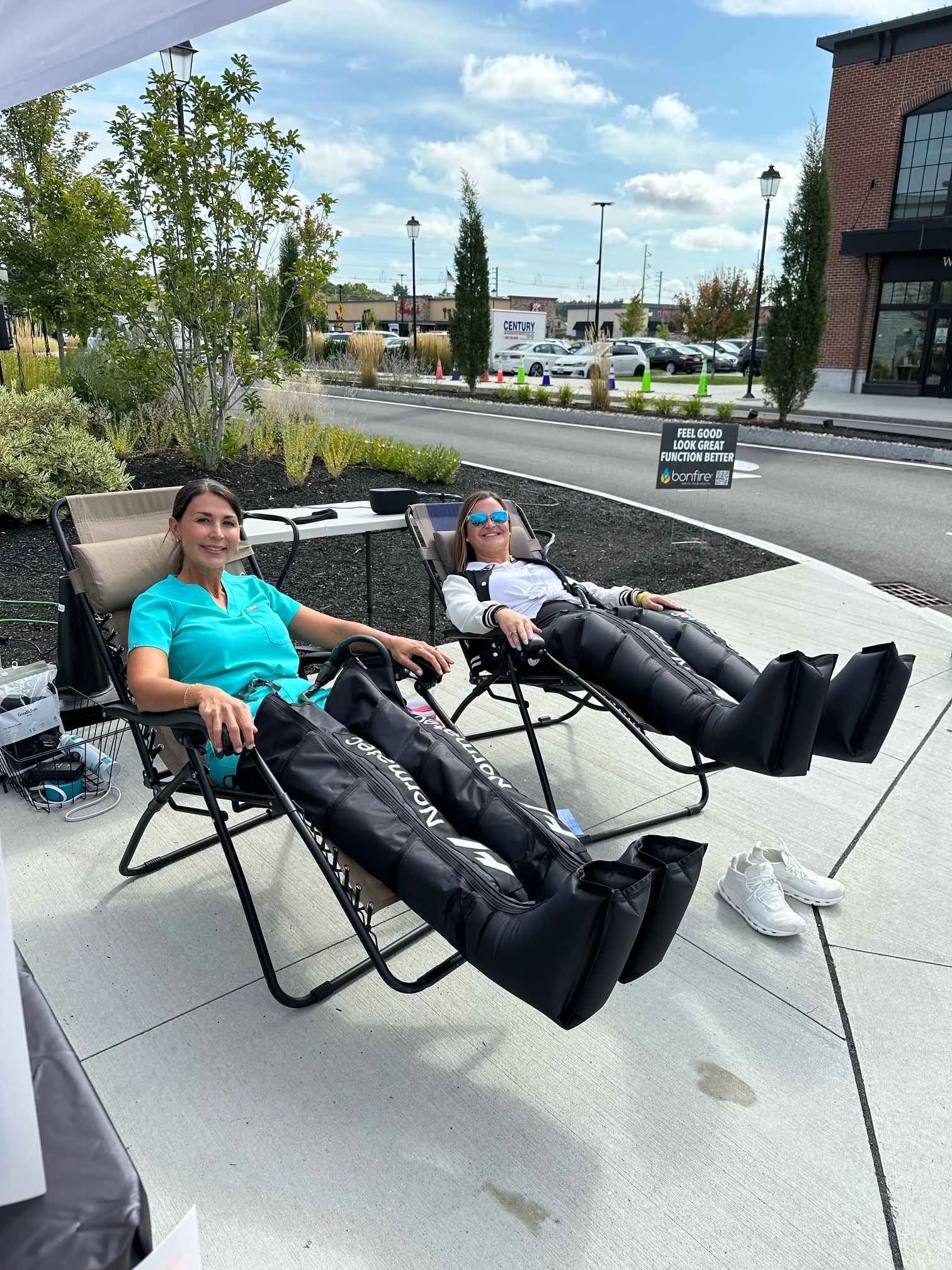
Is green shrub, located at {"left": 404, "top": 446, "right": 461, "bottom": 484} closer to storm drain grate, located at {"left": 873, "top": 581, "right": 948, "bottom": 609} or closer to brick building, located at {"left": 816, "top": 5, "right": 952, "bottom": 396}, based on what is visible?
storm drain grate, located at {"left": 873, "top": 581, "right": 948, "bottom": 609}

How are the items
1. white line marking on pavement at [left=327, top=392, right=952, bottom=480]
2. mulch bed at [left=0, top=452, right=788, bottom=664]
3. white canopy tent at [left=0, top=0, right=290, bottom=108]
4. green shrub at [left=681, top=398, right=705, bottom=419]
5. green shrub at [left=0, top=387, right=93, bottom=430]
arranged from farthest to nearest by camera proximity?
1. green shrub at [left=681, top=398, right=705, bottom=419]
2. white line marking on pavement at [left=327, top=392, right=952, bottom=480]
3. green shrub at [left=0, top=387, right=93, bottom=430]
4. mulch bed at [left=0, top=452, right=788, bottom=664]
5. white canopy tent at [left=0, top=0, right=290, bottom=108]

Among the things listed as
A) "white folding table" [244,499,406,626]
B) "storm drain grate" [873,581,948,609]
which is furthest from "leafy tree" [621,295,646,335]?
"white folding table" [244,499,406,626]

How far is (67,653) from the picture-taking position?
327cm

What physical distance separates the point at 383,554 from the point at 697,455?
8.21ft

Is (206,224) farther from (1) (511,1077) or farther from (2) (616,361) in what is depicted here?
(2) (616,361)

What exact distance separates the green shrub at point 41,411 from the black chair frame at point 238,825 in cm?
458

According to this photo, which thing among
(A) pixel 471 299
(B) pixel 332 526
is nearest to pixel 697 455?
(B) pixel 332 526

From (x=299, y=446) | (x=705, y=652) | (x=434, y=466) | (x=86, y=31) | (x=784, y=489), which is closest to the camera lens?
(x=86, y=31)

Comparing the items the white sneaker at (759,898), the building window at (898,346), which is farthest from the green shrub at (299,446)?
the building window at (898,346)

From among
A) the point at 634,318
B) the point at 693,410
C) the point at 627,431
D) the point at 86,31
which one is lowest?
the point at 627,431

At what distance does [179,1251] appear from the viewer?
3.30 ft

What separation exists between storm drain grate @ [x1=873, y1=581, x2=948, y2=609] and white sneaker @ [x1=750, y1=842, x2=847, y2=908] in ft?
12.3

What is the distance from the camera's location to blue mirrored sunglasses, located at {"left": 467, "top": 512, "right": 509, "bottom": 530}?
3652 mm

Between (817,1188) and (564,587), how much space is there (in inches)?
94.4
